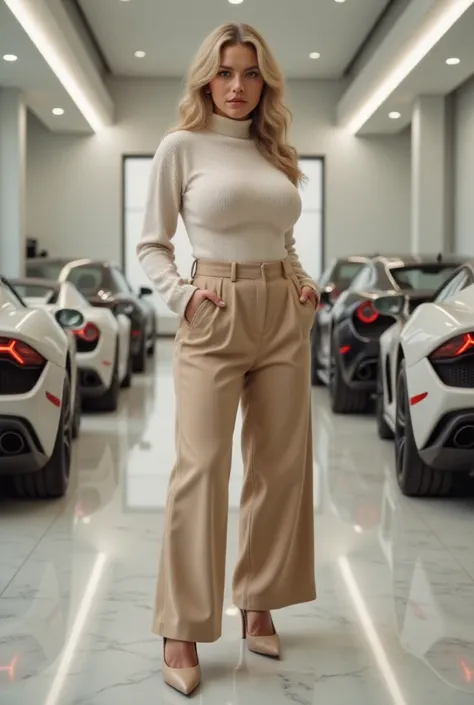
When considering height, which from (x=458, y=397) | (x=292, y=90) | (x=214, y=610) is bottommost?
(x=214, y=610)

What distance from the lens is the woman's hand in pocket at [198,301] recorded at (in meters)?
2.62

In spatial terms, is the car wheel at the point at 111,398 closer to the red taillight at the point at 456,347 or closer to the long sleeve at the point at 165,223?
the red taillight at the point at 456,347

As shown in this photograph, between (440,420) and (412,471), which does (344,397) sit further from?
(440,420)

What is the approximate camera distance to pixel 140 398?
9586 mm

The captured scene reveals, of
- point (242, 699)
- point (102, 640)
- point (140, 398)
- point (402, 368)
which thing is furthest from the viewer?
point (140, 398)

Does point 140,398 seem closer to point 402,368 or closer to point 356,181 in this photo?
point 402,368

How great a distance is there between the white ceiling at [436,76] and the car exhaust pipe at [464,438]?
8.32 metres

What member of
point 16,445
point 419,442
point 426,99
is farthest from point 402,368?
point 426,99

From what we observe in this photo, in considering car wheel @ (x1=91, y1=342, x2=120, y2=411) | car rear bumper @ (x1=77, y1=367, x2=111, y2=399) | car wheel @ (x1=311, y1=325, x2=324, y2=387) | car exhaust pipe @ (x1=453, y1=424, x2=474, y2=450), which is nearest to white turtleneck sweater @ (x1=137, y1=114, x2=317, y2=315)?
car exhaust pipe @ (x1=453, y1=424, x2=474, y2=450)

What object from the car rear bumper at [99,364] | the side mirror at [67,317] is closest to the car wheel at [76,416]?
the side mirror at [67,317]

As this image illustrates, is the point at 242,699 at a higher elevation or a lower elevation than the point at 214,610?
lower

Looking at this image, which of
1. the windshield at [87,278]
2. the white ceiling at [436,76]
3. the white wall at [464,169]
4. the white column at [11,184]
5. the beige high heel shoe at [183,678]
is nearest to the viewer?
the beige high heel shoe at [183,678]

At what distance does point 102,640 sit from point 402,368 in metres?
2.56

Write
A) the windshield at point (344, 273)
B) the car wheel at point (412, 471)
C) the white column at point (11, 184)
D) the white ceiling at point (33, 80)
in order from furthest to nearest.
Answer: the white column at point (11, 184)
the white ceiling at point (33, 80)
the windshield at point (344, 273)
the car wheel at point (412, 471)
